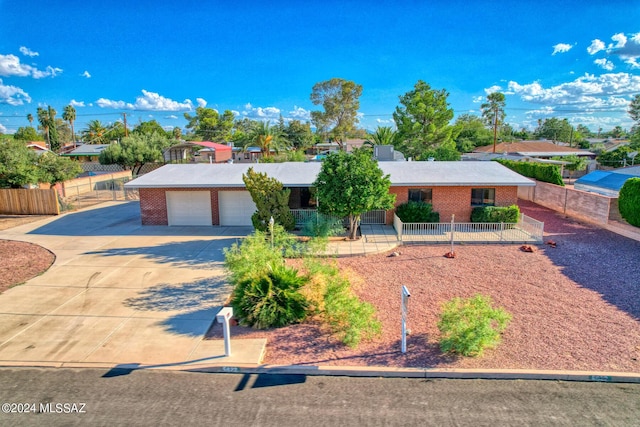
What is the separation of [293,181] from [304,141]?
54863 mm

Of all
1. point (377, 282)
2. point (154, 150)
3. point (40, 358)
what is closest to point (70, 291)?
point (40, 358)

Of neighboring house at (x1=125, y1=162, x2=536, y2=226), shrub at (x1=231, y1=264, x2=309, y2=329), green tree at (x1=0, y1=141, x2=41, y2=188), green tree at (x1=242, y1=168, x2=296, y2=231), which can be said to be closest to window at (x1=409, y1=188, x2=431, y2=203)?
neighboring house at (x1=125, y1=162, x2=536, y2=226)

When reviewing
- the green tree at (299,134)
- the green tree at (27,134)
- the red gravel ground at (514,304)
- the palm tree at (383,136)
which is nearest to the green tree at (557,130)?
the green tree at (299,134)

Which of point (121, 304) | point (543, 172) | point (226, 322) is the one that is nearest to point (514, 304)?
point (226, 322)

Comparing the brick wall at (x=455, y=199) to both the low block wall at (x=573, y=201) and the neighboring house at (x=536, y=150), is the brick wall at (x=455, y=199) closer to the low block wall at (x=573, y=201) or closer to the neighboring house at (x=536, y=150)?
the low block wall at (x=573, y=201)

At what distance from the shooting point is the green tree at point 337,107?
72.9 metres

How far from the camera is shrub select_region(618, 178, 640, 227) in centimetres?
1705

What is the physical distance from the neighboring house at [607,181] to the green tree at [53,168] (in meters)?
34.6

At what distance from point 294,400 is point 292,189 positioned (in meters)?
14.3

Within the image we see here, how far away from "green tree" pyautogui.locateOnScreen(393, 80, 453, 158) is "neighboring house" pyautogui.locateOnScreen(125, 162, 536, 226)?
23.3 m

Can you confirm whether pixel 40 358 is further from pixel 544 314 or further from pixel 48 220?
pixel 48 220

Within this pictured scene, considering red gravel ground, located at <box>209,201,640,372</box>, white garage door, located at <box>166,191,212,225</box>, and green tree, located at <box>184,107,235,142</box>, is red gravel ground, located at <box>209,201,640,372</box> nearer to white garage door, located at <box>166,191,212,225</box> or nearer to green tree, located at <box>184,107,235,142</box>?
white garage door, located at <box>166,191,212,225</box>

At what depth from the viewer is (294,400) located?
22.4 ft

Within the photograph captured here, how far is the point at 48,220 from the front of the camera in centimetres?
2288
